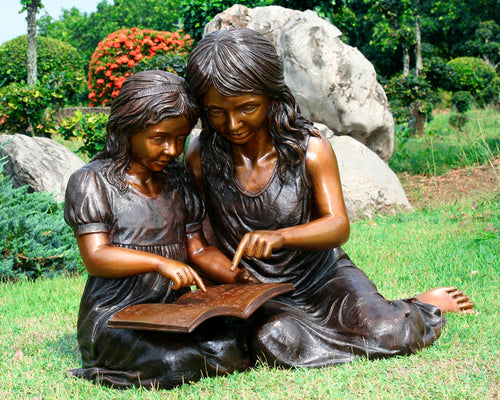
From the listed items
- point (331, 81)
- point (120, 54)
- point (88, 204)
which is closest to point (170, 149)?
point (88, 204)

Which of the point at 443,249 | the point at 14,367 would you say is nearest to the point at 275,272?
the point at 14,367

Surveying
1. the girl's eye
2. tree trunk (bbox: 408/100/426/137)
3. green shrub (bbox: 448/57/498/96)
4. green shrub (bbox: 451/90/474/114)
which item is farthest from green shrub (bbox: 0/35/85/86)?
the girl's eye

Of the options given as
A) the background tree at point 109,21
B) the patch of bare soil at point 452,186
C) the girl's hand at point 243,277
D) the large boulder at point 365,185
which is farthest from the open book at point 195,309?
the background tree at point 109,21

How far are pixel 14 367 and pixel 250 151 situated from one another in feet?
5.51

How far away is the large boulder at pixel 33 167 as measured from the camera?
6.70 meters

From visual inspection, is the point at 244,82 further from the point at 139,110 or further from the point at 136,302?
the point at 136,302

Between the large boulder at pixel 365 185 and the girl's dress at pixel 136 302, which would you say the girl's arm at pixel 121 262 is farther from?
the large boulder at pixel 365 185

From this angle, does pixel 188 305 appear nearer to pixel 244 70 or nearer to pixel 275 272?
pixel 275 272

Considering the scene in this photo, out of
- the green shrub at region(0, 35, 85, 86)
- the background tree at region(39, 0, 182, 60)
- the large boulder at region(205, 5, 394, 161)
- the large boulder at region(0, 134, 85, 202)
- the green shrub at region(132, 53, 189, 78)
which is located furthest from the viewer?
the background tree at region(39, 0, 182, 60)

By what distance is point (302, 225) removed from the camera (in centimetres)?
330

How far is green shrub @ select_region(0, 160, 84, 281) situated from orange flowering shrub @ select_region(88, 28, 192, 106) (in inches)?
299

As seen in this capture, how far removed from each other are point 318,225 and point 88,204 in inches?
44.4

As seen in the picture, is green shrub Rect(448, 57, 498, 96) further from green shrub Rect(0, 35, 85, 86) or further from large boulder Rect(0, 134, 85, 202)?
large boulder Rect(0, 134, 85, 202)

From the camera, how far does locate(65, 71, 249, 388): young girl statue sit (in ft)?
10.0
